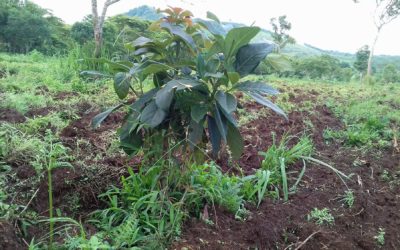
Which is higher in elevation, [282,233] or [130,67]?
[130,67]

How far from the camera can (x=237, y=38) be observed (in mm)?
1529

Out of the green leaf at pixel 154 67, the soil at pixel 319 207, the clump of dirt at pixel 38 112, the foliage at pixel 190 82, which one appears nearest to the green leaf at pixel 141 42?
the foliage at pixel 190 82

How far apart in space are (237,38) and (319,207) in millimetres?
1056

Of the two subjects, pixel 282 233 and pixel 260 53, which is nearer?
pixel 260 53

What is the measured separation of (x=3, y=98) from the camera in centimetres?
284

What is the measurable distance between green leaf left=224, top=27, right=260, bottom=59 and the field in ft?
1.89

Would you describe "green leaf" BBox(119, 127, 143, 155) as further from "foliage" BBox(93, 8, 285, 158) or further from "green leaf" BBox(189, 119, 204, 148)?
"green leaf" BBox(189, 119, 204, 148)

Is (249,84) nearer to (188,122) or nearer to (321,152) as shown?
(188,122)

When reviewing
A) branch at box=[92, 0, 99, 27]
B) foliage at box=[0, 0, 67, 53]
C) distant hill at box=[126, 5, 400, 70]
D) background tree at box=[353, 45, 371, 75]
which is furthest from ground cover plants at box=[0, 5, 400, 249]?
background tree at box=[353, 45, 371, 75]

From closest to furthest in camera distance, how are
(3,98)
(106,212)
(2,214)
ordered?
1. (2,214)
2. (106,212)
3. (3,98)

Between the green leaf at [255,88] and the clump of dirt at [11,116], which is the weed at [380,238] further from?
the clump of dirt at [11,116]

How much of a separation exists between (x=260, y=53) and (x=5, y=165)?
124cm

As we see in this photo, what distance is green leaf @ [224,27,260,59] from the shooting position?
59.0 inches

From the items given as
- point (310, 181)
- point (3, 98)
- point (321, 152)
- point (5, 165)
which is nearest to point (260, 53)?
point (310, 181)
